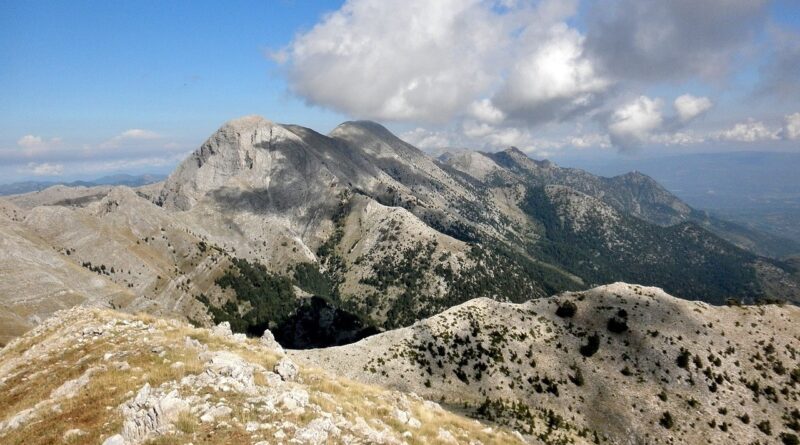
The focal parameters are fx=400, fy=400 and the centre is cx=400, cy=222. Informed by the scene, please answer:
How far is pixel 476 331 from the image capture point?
96.1 meters

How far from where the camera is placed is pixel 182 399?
1994 centimetres

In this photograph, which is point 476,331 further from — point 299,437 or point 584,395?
point 299,437

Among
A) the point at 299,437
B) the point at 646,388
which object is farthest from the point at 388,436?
the point at 646,388

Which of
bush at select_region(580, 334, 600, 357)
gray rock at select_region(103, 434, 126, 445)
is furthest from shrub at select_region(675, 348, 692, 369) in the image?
gray rock at select_region(103, 434, 126, 445)

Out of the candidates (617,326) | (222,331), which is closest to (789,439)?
(617,326)

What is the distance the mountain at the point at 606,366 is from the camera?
73.8 metres

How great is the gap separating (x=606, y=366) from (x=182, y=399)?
3524 inches

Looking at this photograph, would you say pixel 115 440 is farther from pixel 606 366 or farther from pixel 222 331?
pixel 606 366

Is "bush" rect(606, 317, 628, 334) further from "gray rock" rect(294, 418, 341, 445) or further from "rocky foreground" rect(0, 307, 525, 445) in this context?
"gray rock" rect(294, 418, 341, 445)

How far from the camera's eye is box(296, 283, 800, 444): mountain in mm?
73750

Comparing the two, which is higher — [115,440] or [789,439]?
[115,440]

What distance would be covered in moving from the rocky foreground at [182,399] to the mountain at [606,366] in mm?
39920

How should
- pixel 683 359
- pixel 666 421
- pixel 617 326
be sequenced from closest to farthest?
pixel 666 421 < pixel 683 359 < pixel 617 326

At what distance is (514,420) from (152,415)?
205 ft
